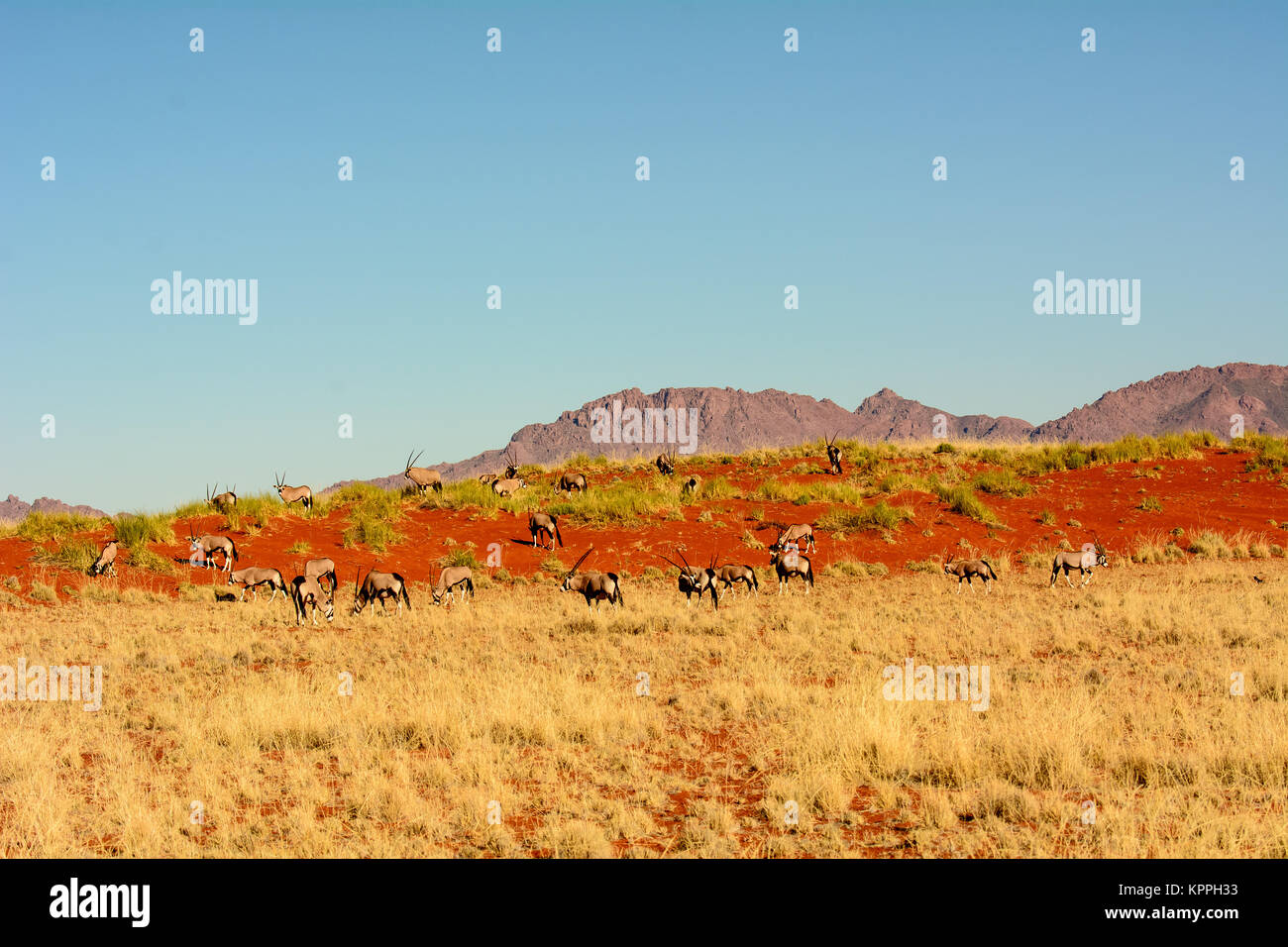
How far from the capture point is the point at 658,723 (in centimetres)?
1052

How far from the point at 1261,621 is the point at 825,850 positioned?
12345 mm

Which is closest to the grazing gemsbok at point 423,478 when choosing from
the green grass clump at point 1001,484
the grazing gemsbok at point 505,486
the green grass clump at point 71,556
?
the grazing gemsbok at point 505,486

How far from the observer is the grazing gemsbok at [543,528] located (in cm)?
2750

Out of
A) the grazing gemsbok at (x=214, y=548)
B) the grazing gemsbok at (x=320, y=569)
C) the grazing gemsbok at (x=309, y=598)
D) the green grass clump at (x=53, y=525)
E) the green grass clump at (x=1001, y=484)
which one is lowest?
the grazing gemsbok at (x=309, y=598)

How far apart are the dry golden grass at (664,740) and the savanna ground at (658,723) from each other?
4cm

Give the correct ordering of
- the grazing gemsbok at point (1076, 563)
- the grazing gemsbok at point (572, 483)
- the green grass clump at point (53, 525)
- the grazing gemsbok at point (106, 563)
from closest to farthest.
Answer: the grazing gemsbok at point (1076, 563), the grazing gemsbok at point (106, 563), the green grass clump at point (53, 525), the grazing gemsbok at point (572, 483)

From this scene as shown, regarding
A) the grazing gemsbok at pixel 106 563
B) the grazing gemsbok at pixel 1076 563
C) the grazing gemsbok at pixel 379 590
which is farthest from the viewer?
the grazing gemsbok at pixel 106 563

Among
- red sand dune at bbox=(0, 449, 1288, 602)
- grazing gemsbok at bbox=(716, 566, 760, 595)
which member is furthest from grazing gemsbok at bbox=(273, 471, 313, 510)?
grazing gemsbok at bbox=(716, 566, 760, 595)

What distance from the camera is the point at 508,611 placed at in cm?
1898

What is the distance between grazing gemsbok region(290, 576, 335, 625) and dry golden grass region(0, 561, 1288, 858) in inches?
41.2

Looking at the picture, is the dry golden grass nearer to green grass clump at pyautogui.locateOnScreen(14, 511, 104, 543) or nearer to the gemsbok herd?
the gemsbok herd

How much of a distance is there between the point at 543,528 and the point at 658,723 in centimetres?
1772

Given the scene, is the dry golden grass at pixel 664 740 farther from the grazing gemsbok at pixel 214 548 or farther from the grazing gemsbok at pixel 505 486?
the grazing gemsbok at pixel 505 486
